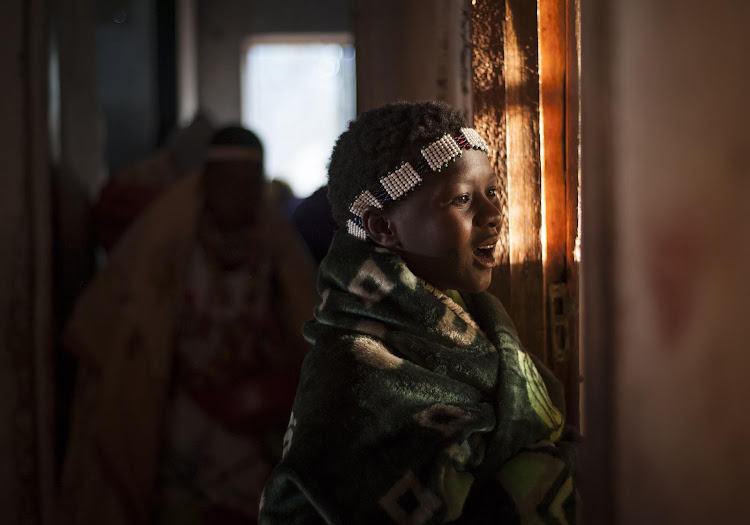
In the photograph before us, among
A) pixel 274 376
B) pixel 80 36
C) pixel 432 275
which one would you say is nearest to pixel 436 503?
pixel 432 275

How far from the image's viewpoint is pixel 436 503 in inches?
33.5

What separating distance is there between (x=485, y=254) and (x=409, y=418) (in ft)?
0.88

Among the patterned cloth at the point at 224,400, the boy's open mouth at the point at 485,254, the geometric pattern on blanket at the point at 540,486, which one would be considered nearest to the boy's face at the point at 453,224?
the boy's open mouth at the point at 485,254

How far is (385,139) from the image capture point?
0.99 meters

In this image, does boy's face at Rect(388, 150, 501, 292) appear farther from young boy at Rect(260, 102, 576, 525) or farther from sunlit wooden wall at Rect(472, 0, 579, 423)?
sunlit wooden wall at Rect(472, 0, 579, 423)

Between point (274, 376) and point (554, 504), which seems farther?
point (274, 376)

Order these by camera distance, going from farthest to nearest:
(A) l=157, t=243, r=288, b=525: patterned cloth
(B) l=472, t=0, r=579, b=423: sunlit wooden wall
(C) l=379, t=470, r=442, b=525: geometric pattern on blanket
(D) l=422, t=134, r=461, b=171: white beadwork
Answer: (A) l=157, t=243, r=288, b=525: patterned cloth, (B) l=472, t=0, r=579, b=423: sunlit wooden wall, (D) l=422, t=134, r=461, b=171: white beadwork, (C) l=379, t=470, r=442, b=525: geometric pattern on blanket

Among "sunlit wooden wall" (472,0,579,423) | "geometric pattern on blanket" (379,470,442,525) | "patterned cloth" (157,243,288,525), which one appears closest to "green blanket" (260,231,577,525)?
"geometric pattern on blanket" (379,470,442,525)

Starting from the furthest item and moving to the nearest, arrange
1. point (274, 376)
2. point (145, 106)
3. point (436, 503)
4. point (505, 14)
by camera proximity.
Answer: point (145, 106)
point (274, 376)
point (505, 14)
point (436, 503)

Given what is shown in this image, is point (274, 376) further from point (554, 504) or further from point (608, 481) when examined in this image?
point (608, 481)

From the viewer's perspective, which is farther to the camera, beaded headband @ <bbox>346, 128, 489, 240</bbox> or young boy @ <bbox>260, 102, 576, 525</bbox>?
beaded headband @ <bbox>346, 128, 489, 240</bbox>

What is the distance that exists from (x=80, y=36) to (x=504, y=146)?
2.22 metres

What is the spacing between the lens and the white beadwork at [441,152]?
0.98 m

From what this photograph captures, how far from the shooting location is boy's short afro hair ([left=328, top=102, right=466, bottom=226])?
99 cm
